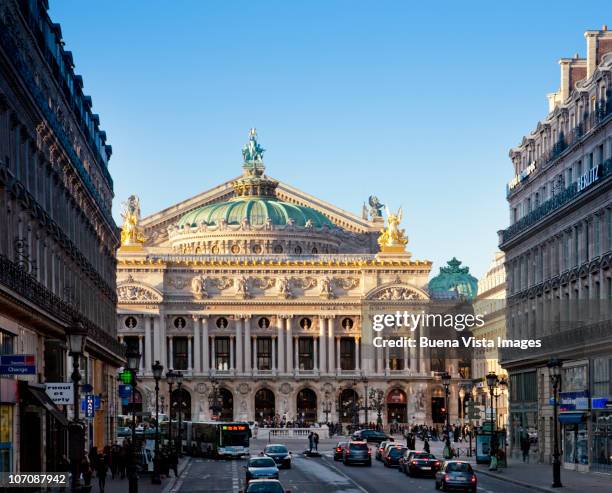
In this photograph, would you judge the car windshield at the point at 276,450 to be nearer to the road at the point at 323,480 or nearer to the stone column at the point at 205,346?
the road at the point at 323,480

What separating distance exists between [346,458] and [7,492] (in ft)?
161

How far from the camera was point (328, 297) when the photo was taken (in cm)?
19912

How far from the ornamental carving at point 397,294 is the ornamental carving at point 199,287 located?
22.3m

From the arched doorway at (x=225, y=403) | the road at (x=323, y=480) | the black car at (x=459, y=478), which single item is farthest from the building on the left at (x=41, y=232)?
the arched doorway at (x=225, y=403)

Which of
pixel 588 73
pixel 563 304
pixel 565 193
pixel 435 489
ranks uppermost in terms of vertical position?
pixel 588 73

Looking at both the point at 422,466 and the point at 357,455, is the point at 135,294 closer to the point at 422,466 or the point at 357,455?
the point at 357,455

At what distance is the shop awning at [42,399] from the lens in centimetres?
5506

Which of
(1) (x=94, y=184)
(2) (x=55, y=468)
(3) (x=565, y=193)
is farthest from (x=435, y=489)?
(1) (x=94, y=184)

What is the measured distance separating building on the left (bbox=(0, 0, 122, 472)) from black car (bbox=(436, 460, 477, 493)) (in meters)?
16.2

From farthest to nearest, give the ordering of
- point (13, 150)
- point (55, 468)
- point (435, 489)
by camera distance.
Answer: point (435, 489) → point (55, 468) → point (13, 150)

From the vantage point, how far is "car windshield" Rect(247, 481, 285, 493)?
5169cm

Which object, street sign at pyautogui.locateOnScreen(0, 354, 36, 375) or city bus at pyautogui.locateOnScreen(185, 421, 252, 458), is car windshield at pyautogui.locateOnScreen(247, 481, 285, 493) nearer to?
street sign at pyautogui.locateOnScreen(0, 354, 36, 375)

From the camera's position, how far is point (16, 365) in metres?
A: 46.9

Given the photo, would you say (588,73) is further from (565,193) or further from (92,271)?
(92,271)
